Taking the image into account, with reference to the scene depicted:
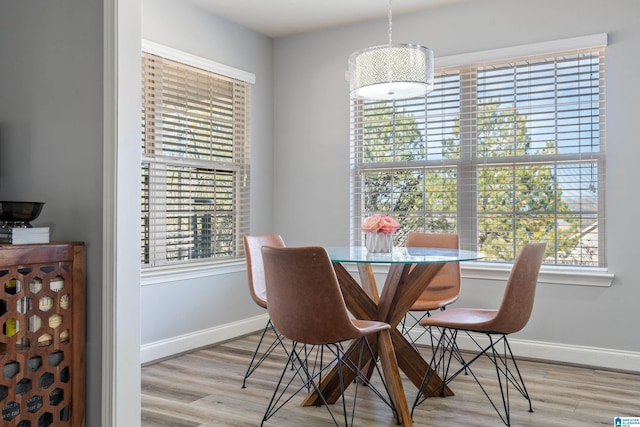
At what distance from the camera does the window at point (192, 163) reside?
4105 mm

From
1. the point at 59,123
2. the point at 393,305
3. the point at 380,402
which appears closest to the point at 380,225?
the point at 393,305

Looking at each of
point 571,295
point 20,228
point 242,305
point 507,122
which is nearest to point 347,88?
point 507,122

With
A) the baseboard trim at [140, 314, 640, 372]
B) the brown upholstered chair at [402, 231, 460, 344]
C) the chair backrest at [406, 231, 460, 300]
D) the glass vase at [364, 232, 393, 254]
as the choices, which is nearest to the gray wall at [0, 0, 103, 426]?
the glass vase at [364, 232, 393, 254]

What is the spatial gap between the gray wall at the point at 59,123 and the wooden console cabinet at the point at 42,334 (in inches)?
2.5

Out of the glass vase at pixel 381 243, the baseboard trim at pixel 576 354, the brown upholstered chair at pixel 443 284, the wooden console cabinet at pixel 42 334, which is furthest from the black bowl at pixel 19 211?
the baseboard trim at pixel 576 354

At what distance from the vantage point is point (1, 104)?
268cm

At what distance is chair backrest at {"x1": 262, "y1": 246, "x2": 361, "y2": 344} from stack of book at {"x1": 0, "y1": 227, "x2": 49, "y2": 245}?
98cm

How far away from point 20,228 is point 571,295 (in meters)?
3.52

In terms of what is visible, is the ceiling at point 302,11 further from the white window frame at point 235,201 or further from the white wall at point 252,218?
the white window frame at point 235,201

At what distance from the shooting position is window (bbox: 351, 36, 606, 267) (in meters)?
4.01

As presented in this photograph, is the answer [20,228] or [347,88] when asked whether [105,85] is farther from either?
[347,88]

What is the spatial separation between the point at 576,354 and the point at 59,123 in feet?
11.9

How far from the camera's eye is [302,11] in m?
4.62

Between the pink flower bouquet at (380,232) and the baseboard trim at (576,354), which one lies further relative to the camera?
the baseboard trim at (576,354)
